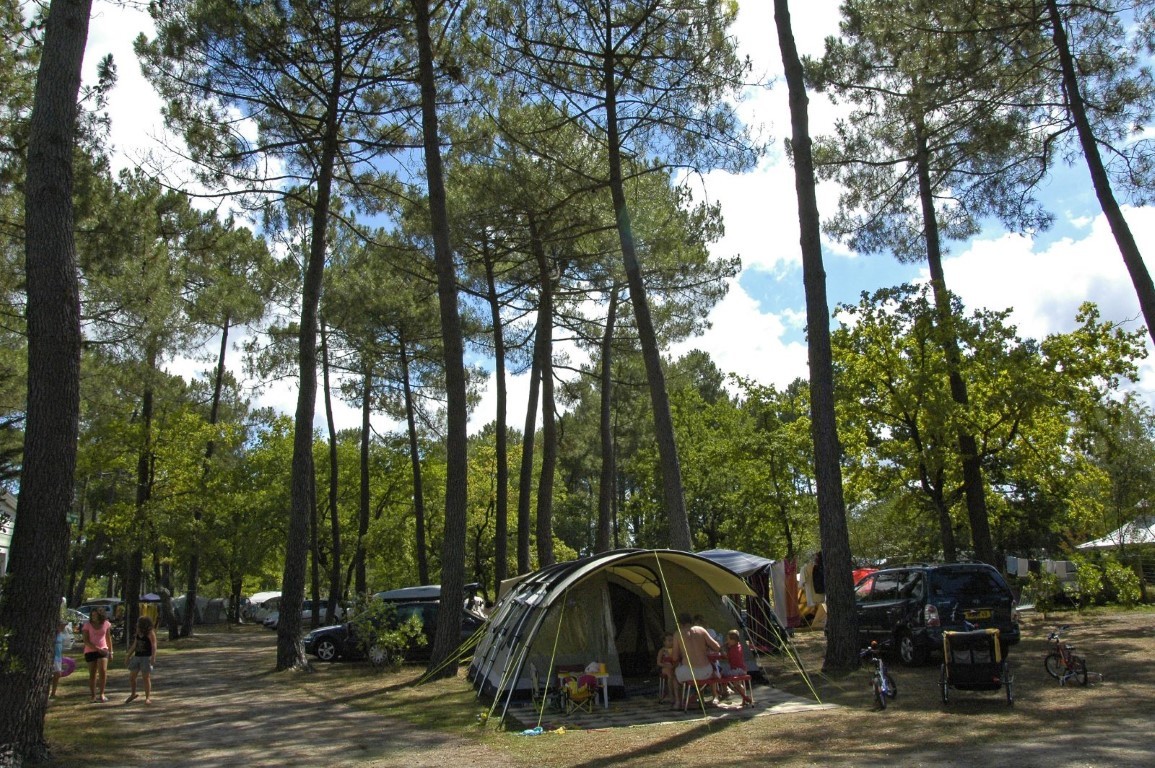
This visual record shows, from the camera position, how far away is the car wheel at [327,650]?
669 inches

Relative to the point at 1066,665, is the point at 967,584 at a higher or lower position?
higher

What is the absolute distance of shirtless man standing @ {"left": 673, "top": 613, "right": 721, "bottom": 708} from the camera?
9430 millimetres

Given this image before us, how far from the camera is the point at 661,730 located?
8484 mm

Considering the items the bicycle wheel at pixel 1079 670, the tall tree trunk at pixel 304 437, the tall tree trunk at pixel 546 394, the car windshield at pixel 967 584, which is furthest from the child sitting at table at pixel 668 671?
the tall tree trunk at pixel 546 394

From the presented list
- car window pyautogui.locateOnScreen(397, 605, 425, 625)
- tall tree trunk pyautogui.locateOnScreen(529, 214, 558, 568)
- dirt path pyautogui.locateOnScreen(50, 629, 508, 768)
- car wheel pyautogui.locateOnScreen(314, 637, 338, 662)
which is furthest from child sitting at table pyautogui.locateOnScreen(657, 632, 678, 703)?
tall tree trunk pyautogui.locateOnScreen(529, 214, 558, 568)

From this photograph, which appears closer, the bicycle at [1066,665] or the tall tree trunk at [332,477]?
the bicycle at [1066,665]

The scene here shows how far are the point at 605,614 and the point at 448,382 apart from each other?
4414mm

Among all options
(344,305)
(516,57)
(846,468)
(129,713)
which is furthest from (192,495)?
(846,468)

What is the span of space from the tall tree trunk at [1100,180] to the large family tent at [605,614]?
6505 mm

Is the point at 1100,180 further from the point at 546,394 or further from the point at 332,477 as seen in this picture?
the point at 332,477

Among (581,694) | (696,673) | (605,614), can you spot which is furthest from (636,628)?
(696,673)

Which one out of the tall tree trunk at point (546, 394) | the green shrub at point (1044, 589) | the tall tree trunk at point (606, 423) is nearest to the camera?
the green shrub at point (1044, 589)

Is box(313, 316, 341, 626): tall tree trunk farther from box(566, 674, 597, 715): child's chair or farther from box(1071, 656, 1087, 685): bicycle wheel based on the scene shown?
box(1071, 656, 1087, 685): bicycle wheel

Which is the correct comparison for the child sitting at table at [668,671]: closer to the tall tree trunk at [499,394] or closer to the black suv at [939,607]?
the black suv at [939,607]
